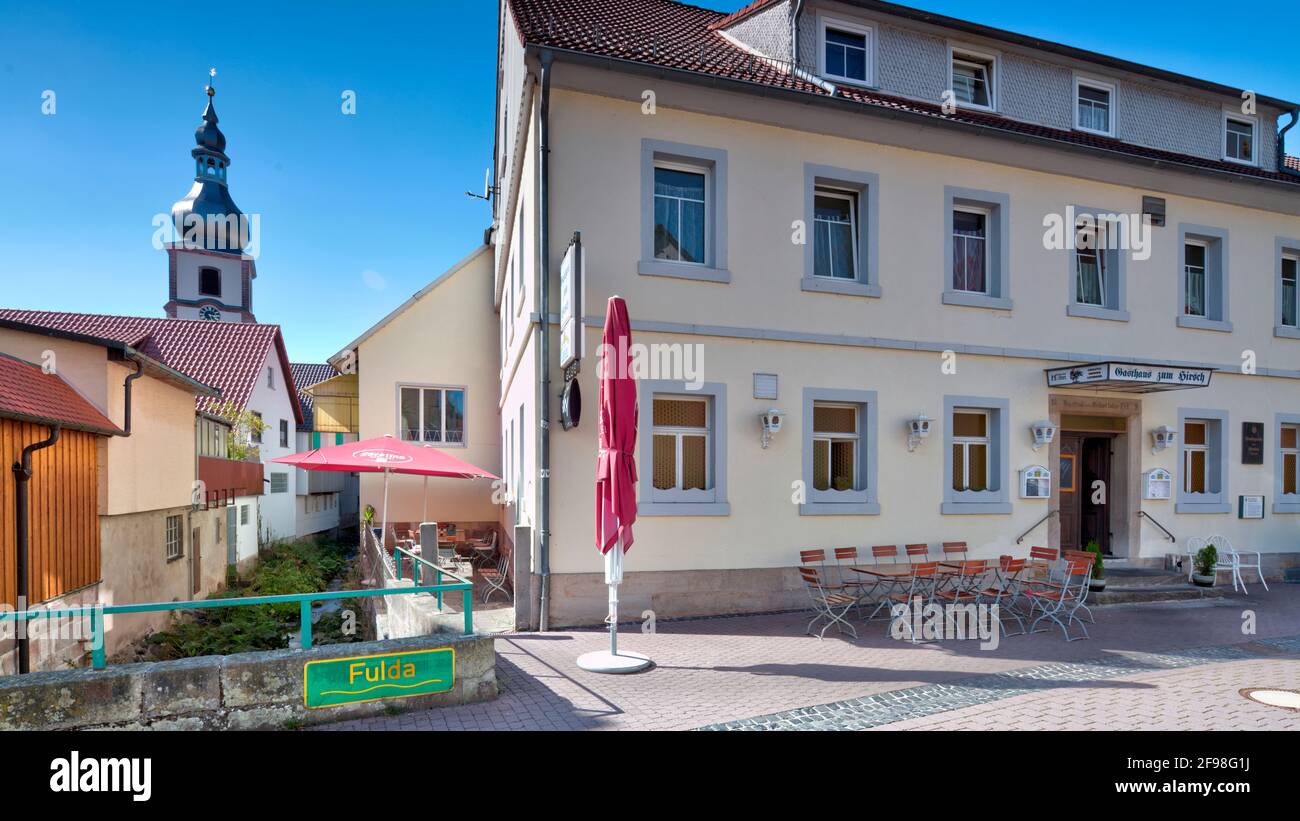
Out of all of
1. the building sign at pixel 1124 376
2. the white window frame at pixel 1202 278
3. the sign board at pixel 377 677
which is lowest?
the sign board at pixel 377 677

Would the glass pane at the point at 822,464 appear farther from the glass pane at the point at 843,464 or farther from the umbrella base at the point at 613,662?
the umbrella base at the point at 613,662

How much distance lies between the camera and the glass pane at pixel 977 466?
11578 millimetres

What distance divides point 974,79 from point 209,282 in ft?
172

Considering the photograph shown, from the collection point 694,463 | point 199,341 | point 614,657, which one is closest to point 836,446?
point 694,463

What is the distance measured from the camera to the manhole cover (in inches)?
241

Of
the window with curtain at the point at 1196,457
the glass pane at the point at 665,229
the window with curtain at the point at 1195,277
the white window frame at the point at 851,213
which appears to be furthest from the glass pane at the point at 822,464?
the window with curtain at the point at 1195,277

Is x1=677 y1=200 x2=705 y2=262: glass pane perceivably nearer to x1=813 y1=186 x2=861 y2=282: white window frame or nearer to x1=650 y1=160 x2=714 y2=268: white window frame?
x1=650 y1=160 x2=714 y2=268: white window frame

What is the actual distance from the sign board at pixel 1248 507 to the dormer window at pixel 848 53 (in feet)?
32.6

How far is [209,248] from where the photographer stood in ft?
169

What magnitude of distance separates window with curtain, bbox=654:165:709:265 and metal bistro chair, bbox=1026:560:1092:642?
6.06 metres

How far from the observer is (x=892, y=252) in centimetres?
1102

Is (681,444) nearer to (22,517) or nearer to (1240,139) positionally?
(22,517)

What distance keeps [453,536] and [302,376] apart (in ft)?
102

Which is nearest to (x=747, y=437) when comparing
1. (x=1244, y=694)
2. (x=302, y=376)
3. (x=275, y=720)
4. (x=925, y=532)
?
(x=925, y=532)
